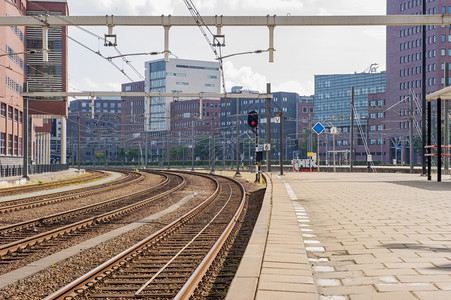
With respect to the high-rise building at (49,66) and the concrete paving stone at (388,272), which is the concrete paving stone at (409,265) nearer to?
the concrete paving stone at (388,272)

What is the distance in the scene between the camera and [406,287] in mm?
5625

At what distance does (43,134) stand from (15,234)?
76.0 metres

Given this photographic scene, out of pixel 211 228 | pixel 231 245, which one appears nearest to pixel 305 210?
pixel 211 228

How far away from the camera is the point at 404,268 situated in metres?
6.63

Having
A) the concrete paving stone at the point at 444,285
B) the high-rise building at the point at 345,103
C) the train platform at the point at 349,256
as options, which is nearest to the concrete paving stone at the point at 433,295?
the train platform at the point at 349,256

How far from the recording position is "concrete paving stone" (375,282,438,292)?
18.1ft

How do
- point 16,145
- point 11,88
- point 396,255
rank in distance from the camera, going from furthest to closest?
point 16,145, point 11,88, point 396,255

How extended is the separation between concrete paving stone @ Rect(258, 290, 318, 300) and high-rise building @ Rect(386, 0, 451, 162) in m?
A: 106

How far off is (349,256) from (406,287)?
208 cm

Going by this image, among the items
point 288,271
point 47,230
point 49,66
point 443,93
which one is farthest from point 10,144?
point 288,271

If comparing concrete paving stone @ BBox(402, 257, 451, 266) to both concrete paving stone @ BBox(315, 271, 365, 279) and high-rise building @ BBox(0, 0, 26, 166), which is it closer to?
concrete paving stone @ BBox(315, 271, 365, 279)

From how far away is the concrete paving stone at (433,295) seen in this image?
5.11 metres

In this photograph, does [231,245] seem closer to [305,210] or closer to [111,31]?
[305,210]

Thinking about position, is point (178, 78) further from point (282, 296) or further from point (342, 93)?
point (282, 296)
